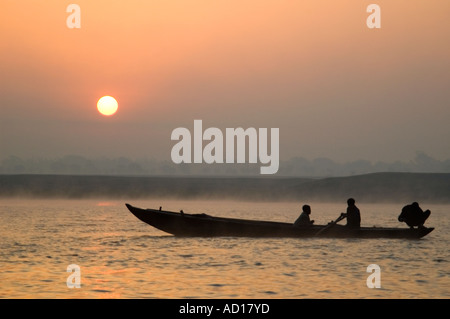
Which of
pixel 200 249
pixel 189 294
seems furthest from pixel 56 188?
pixel 189 294

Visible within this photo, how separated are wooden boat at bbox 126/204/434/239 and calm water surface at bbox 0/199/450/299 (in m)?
0.34

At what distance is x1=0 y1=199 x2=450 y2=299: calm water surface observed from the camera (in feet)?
54.0

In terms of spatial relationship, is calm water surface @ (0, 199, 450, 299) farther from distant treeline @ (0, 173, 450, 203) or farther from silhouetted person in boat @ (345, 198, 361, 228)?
distant treeline @ (0, 173, 450, 203)

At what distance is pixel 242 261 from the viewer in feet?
71.9

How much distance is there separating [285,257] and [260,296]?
7132mm

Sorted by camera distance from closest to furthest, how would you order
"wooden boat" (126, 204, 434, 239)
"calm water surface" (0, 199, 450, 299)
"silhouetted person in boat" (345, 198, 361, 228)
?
1. "calm water surface" (0, 199, 450, 299)
2. "silhouetted person in boat" (345, 198, 361, 228)
3. "wooden boat" (126, 204, 434, 239)

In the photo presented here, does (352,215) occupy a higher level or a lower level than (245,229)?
higher

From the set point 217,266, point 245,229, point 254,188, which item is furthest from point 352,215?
point 254,188

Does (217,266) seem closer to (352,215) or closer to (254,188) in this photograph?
(352,215)

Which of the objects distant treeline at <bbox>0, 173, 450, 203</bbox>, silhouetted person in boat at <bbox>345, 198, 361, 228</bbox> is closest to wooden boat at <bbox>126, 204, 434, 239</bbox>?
silhouetted person in boat at <bbox>345, 198, 361, 228</bbox>

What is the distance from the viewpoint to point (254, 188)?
131 metres

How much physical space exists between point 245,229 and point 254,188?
103337 mm

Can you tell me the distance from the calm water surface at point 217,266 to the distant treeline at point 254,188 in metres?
76.6
